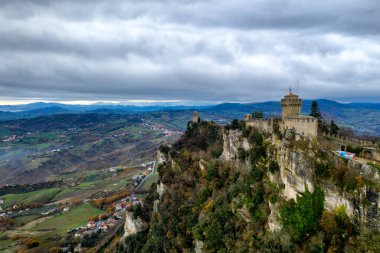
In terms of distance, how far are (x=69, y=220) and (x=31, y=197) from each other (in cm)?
5993

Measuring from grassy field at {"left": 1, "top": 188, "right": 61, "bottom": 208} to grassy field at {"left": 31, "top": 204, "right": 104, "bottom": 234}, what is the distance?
128 ft

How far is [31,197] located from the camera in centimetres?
17475

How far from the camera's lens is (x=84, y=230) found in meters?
107

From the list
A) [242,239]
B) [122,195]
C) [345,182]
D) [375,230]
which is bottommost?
[122,195]

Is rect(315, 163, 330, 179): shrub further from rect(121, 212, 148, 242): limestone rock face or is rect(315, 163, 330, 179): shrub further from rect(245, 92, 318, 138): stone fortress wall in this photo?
rect(121, 212, 148, 242): limestone rock face

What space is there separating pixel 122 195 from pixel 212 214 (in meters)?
101

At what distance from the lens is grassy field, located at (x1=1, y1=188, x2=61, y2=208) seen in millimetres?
169250

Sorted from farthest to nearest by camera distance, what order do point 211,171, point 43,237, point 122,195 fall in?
point 122,195 → point 43,237 → point 211,171

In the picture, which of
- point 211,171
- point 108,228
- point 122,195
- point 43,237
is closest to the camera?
point 211,171

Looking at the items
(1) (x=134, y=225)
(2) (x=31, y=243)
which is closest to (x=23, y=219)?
(2) (x=31, y=243)

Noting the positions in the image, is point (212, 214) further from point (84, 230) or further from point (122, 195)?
point (122, 195)

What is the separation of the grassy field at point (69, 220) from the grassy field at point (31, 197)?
128 ft

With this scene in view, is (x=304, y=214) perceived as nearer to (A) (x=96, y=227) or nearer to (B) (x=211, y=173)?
(B) (x=211, y=173)

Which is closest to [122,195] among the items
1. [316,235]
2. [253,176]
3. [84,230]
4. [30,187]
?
[84,230]
